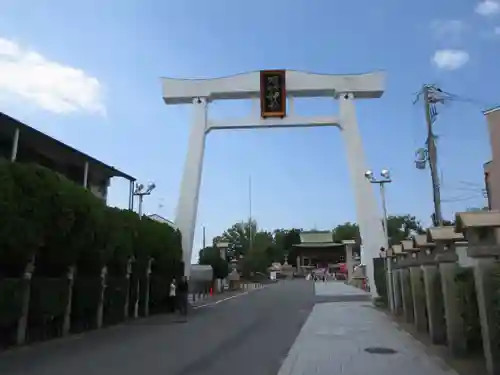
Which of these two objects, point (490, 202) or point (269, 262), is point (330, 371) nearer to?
point (490, 202)

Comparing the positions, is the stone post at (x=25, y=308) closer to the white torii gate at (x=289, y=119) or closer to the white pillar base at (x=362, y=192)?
the white torii gate at (x=289, y=119)

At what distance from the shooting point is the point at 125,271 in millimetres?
17875

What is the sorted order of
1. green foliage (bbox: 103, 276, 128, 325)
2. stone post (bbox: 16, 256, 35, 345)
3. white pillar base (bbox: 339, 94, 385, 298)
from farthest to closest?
white pillar base (bbox: 339, 94, 385, 298) < green foliage (bbox: 103, 276, 128, 325) < stone post (bbox: 16, 256, 35, 345)

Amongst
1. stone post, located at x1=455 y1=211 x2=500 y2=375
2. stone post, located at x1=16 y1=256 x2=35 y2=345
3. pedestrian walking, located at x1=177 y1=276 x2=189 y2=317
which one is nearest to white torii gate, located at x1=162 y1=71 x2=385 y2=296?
pedestrian walking, located at x1=177 y1=276 x2=189 y2=317

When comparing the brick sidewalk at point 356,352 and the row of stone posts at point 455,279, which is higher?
the row of stone posts at point 455,279

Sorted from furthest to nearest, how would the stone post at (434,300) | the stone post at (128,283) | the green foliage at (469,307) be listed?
the stone post at (128,283) → the stone post at (434,300) → the green foliage at (469,307)

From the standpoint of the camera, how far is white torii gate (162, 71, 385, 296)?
89.4 feet

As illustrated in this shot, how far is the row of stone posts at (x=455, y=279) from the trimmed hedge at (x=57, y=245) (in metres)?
8.41

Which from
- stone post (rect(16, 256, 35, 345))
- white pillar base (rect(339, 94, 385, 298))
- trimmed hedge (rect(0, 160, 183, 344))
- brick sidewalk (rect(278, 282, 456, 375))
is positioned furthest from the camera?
white pillar base (rect(339, 94, 385, 298))

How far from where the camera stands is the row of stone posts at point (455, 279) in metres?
7.48

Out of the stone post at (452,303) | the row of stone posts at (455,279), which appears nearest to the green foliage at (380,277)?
the row of stone posts at (455,279)

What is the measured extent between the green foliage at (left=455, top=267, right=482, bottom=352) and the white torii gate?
57.8 feet

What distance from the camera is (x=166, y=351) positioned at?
10.7 meters

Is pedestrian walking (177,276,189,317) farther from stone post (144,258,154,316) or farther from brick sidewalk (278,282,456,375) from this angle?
brick sidewalk (278,282,456,375)
